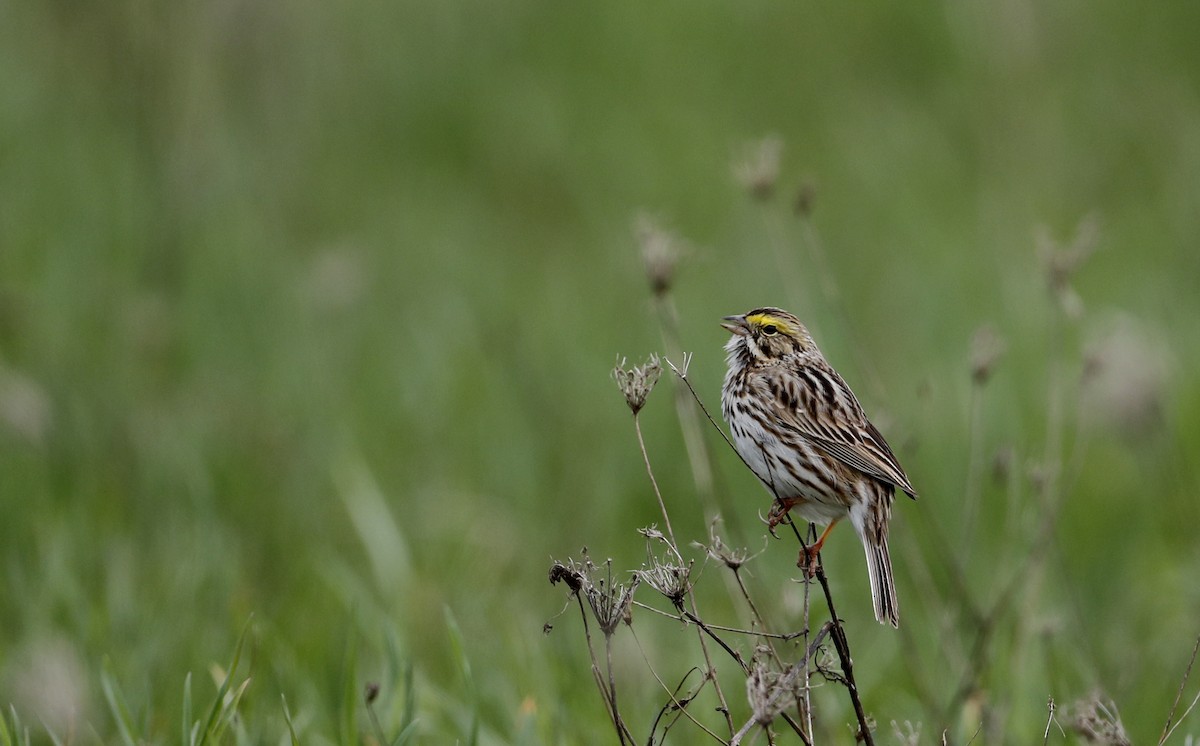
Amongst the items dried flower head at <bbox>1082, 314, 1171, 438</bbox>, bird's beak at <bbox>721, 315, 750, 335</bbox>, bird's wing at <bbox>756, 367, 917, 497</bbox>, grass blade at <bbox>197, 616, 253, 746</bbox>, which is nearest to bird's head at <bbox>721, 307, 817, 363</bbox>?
bird's beak at <bbox>721, 315, 750, 335</bbox>

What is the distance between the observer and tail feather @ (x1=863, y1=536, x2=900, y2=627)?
373 centimetres

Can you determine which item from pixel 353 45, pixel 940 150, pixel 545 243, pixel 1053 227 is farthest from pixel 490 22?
pixel 1053 227

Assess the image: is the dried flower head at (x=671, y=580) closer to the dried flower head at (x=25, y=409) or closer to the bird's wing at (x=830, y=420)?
the bird's wing at (x=830, y=420)

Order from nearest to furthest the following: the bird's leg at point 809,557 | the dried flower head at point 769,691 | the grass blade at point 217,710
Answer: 1. the dried flower head at point 769,691
2. the bird's leg at point 809,557
3. the grass blade at point 217,710

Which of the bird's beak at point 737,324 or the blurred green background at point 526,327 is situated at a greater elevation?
the blurred green background at point 526,327

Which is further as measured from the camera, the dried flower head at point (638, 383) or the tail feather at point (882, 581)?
the tail feather at point (882, 581)

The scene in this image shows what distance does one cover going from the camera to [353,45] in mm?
14586

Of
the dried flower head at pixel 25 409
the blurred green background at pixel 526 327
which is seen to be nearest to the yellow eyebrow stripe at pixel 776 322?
the blurred green background at pixel 526 327

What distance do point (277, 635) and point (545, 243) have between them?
24.2 feet

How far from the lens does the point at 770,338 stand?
438 cm

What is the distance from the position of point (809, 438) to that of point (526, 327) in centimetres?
603

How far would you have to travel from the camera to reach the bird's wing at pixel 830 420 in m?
4.10

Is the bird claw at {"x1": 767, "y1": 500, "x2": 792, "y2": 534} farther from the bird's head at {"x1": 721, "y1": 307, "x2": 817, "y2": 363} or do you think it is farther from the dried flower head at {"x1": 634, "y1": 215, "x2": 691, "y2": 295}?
the dried flower head at {"x1": 634, "y1": 215, "x2": 691, "y2": 295}

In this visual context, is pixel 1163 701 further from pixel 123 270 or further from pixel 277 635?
pixel 123 270
